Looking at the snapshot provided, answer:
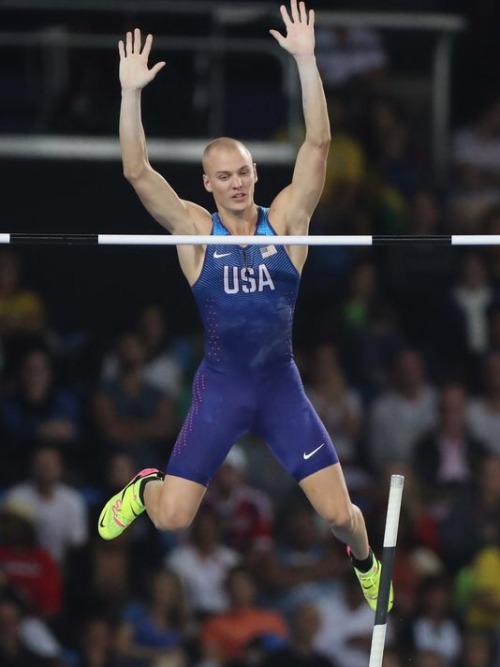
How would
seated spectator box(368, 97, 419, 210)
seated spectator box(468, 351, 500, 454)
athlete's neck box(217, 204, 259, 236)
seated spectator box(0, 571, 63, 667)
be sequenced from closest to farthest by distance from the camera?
athlete's neck box(217, 204, 259, 236), seated spectator box(0, 571, 63, 667), seated spectator box(468, 351, 500, 454), seated spectator box(368, 97, 419, 210)

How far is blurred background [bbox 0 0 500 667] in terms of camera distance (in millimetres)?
13008

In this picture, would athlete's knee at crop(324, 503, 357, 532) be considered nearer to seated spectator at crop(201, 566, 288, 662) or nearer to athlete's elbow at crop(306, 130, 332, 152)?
athlete's elbow at crop(306, 130, 332, 152)

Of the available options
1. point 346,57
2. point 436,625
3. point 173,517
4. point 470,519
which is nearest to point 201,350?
point 470,519

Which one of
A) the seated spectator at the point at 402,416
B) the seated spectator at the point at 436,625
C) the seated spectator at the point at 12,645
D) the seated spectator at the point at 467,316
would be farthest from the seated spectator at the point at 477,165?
the seated spectator at the point at 12,645

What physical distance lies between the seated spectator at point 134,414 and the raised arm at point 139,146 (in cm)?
431

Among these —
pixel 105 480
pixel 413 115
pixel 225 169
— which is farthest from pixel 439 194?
pixel 225 169

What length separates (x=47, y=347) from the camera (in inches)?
543

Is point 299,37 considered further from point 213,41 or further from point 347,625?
point 213,41

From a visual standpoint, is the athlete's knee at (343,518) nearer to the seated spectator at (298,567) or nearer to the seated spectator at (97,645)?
the seated spectator at (97,645)

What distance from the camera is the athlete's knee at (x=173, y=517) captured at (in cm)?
952

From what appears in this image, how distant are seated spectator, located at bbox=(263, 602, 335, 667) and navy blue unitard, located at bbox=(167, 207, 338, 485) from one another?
11.4 ft

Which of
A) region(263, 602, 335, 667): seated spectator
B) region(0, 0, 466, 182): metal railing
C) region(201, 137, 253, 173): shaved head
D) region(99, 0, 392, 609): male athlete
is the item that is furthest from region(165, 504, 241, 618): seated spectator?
region(201, 137, 253, 173): shaved head

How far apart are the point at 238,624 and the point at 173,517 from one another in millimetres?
3653

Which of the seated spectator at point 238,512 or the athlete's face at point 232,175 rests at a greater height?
the athlete's face at point 232,175
